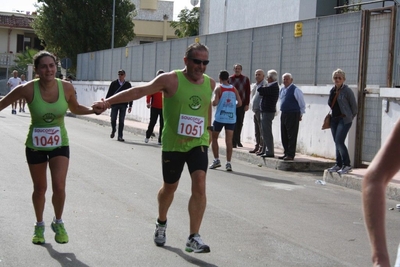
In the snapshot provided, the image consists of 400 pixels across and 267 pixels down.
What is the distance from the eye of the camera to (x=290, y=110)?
16.1 meters

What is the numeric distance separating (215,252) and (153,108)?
45.2 ft

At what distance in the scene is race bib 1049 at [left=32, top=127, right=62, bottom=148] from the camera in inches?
281

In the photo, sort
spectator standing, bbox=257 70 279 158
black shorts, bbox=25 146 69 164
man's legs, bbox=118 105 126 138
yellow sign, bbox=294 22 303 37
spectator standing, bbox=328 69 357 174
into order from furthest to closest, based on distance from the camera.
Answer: man's legs, bbox=118 105 126 138 < yellow sign, bbox=294 22 303 37 < spectator standing, bbox=257 70 279 158 < spectator standing, bbox=328 69 357 174 < black shorts, bbox=25 146 69 164

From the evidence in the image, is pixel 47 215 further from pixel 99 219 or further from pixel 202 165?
pixel 202 165

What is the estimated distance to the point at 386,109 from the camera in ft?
47.8

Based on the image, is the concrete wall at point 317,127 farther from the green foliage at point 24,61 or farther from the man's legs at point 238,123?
the green foliage at point 24,61

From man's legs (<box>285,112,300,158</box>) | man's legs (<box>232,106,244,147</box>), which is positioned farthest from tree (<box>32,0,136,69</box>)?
man's legs (<box>285,112,300,158</box>)

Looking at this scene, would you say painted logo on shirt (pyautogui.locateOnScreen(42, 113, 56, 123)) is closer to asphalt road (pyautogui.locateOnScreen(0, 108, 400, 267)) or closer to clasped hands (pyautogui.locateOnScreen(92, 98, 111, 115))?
clasped hands (pyautogui.locateOnScreen(92, 98, 111, 115))

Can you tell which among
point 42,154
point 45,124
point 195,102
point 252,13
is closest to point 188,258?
point 195,102

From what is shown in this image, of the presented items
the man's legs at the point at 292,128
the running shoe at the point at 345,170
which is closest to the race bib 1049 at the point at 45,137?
the running shoe at the point at 345,170

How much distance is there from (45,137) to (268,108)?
9.93 m

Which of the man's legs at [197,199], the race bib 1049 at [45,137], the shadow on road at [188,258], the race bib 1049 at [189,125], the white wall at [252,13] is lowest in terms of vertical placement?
the shadow on road at [188,258]

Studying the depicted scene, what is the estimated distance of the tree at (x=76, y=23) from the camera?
51906 millimetres

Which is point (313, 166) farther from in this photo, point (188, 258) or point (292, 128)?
point (188, 258)
